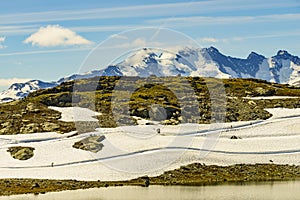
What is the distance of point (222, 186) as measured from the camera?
235ft

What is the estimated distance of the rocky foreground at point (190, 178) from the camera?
2808 inches

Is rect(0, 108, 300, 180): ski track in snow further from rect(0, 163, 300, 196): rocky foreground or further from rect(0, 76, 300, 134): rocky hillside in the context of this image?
rect(0, 76, 300, 134): rocky hillside

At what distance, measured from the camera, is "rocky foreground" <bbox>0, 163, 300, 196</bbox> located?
2808 inches

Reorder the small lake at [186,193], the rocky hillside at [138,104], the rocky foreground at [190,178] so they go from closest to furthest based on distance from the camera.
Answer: the small lake at [186,193], the rocky foreground at [190,178], the rocky hillside at [138,104]

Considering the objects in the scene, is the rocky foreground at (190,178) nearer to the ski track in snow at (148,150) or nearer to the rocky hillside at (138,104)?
the ski track in snow at (148,150)

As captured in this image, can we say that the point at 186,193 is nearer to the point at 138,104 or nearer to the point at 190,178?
the point at 190,178

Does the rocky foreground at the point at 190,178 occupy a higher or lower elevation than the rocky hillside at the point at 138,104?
lower

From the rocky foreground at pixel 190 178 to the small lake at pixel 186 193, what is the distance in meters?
2.94

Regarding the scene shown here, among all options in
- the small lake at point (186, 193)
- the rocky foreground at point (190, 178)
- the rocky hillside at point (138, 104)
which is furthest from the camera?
the rocky hillside at point (138, 104)

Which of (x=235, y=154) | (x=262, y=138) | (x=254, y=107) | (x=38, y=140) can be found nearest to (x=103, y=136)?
(x=38, y=140)

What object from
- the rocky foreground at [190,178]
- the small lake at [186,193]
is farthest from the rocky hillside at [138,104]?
the small lake at [186,193]

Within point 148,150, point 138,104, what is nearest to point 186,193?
point 148,150

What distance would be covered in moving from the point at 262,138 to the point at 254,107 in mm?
31357

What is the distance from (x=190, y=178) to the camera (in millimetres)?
76938
